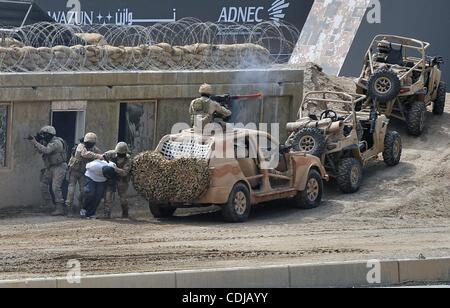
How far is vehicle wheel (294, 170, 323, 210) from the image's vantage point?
20234 millimetres

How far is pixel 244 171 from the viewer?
63.0ft

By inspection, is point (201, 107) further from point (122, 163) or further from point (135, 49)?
point (135, 49)

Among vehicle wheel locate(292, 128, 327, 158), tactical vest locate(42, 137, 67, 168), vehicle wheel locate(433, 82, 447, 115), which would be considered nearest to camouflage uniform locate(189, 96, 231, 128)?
vehicle wheel locate(292, 128, 327, 158)

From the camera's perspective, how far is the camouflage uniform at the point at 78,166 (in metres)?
19.3

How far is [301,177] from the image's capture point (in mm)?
20172

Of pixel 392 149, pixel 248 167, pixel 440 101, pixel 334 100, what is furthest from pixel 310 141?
pixel 440 101

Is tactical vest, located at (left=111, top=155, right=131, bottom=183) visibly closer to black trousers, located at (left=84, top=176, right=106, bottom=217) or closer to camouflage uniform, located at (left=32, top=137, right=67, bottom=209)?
black trousers, located at (left=84, top=176, right=106, bottom=217)

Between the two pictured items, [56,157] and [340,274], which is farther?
[56,157]

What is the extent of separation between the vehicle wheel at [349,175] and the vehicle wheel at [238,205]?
9.29ft

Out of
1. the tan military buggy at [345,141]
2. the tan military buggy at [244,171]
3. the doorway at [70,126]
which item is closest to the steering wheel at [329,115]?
the tan military buggy at [345,141]

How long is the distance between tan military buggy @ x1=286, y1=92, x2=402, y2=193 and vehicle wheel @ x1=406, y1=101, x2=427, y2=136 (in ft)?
5.36

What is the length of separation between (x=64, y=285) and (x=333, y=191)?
10.1 meters

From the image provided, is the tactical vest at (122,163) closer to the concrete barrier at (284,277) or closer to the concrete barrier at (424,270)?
the concrete barrier at (284,277)

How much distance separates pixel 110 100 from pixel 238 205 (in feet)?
12.1
